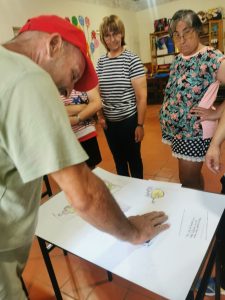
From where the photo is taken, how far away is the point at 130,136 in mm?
2037

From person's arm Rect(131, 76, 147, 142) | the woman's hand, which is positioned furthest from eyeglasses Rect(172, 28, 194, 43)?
the woman's hand

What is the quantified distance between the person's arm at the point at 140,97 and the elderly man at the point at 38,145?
3.57 feet

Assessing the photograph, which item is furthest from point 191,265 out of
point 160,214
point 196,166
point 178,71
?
point 178,71

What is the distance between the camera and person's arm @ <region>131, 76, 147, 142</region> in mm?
1878

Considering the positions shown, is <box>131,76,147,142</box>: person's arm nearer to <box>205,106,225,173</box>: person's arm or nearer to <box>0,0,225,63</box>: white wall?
<box>205,106,225,173</box>: person's arm

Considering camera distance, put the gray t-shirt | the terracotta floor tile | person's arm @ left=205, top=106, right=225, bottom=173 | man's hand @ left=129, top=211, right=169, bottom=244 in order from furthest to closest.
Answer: the terracotta floor tile → person's arm @ left=205, top=106, right=225, bottom=173 → man's hand @ left=129, top=211, right=169, bottom=244 → the gray t-shirt

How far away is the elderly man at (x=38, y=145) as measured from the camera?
19.0 inches

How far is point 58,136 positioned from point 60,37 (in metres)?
0.30

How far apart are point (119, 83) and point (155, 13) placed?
18.9ft

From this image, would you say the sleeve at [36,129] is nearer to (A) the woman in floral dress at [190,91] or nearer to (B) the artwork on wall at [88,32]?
(A) the woman in floral dress at [190,91]

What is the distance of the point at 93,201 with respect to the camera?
62cm

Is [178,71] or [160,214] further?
[178,71]

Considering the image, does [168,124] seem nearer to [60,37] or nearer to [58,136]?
[60,37]

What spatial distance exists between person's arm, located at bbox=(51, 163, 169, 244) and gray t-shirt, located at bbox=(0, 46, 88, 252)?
0.05 meters
